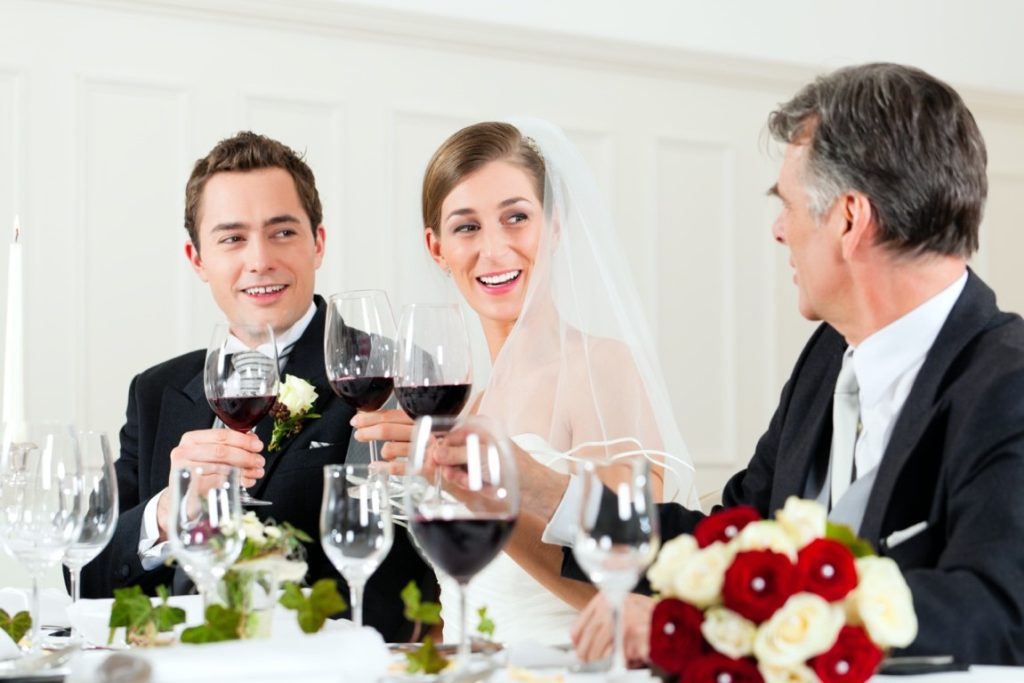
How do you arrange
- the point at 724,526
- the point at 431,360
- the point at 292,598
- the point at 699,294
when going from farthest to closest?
1. the point at 699,294
2. the point at 431,360
3. the point at 292,598
4. the point at 724,526

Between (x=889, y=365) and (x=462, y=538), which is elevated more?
(x=889, y=365)

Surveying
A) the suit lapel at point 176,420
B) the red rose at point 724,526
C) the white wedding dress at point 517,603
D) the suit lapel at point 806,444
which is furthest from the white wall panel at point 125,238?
the red rose at point 724,526

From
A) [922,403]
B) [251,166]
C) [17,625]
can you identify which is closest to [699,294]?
[251,166]

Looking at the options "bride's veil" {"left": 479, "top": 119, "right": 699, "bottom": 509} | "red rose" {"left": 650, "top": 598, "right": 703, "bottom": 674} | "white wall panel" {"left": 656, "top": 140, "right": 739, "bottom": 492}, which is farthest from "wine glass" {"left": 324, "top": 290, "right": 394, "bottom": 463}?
"white wall panel" {"left": 656, "top": 140, "right": 739, "bottom": 492}

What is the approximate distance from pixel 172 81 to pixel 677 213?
2149 mm

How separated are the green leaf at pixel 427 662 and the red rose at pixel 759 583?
0.32 metres

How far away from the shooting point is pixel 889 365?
2.01 meters

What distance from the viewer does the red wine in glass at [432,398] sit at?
2102mm

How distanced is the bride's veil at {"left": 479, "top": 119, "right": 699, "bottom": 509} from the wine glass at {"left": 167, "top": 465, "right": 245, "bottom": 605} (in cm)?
117

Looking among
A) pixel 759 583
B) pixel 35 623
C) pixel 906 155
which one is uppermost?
pixel 906 155

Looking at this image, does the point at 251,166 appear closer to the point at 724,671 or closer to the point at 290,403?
the point at 290,403

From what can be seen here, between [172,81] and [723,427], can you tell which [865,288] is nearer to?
[172,81]

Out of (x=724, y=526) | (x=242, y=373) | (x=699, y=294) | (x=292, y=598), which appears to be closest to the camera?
(x=724, y=526)

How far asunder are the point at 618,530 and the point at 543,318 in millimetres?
1588
